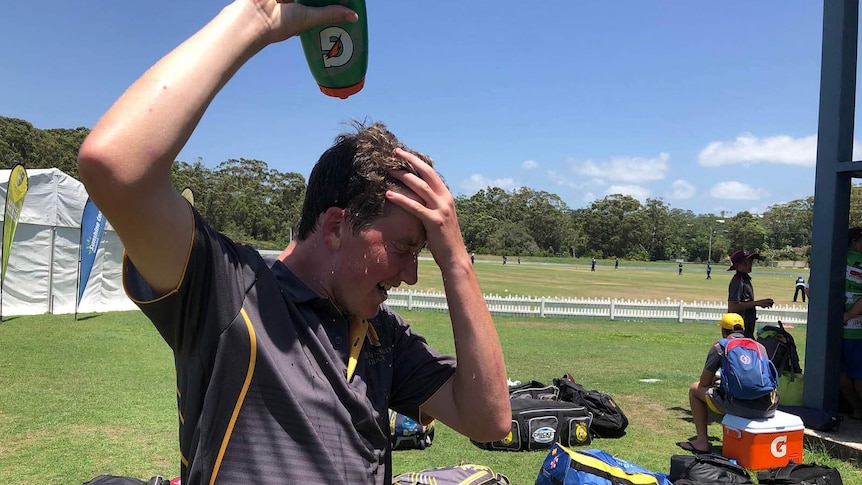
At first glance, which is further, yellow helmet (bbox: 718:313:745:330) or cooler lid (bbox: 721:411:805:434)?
yellow helmet (bbox: 718:313:745:330)

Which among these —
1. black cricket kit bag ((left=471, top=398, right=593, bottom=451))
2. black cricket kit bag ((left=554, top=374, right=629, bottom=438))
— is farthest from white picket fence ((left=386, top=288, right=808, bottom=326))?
black cricket kit bag ((left=471, top=398, right=593, bottom=451))

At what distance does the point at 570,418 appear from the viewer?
5848 mm

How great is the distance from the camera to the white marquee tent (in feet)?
44.9

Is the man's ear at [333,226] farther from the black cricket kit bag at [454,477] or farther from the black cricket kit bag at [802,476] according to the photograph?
the black cricket kit bag at [802,476]

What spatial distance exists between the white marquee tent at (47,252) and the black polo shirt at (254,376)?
1403 cm

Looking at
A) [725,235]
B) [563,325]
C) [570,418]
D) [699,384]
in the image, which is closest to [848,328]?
[699,384]

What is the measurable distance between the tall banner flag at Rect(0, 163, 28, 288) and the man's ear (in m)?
13.4

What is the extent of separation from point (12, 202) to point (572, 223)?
9964 cm

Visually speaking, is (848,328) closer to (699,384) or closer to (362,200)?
(699,384)

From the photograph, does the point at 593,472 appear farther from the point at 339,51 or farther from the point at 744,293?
the point at 744,293

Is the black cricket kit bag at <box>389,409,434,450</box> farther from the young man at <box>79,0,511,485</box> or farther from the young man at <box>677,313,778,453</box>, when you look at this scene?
the young man at <box>79,0,511,485</box>

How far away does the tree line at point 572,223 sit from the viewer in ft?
258

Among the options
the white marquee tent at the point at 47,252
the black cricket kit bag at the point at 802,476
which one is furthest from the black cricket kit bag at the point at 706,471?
the white marquee tent at the point at 47,252

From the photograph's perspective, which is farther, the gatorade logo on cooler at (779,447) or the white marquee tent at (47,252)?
the white marquee tent at (47,252)
